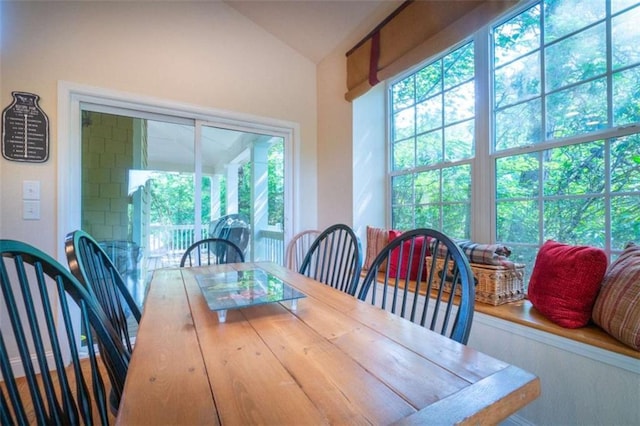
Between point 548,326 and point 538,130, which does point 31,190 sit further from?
point 538,130

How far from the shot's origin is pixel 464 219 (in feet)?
6.45

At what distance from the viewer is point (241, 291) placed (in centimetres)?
108

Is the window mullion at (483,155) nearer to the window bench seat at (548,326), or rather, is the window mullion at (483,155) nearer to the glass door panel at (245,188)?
the window bench seat at (548,326)

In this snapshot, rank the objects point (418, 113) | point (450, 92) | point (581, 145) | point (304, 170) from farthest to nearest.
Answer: point (304, 170) < point (418, 113) < point (450, 92) < point (581, 145)

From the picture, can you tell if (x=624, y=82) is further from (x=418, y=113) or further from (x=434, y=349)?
(x=434, y=349)

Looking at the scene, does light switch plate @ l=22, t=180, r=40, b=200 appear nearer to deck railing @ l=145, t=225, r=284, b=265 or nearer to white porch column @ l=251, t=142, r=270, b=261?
deck railing @ l=145, t=225, r=284, b=265

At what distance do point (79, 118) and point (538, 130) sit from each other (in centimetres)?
295

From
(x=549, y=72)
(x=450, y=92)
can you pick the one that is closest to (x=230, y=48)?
(x=450, y=92)

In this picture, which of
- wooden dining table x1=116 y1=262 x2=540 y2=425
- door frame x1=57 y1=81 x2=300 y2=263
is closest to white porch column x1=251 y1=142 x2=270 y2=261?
door frame x1=57 y1=81 x2=300 y2=263

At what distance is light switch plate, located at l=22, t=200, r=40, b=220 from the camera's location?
6.04 ft

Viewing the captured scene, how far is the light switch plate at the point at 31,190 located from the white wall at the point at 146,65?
0.07 ft

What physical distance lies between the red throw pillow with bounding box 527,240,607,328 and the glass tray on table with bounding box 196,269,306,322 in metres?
1.11

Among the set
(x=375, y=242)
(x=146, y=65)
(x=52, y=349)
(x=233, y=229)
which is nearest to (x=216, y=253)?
(x=233, y=229)

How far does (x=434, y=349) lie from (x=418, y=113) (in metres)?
2.04
